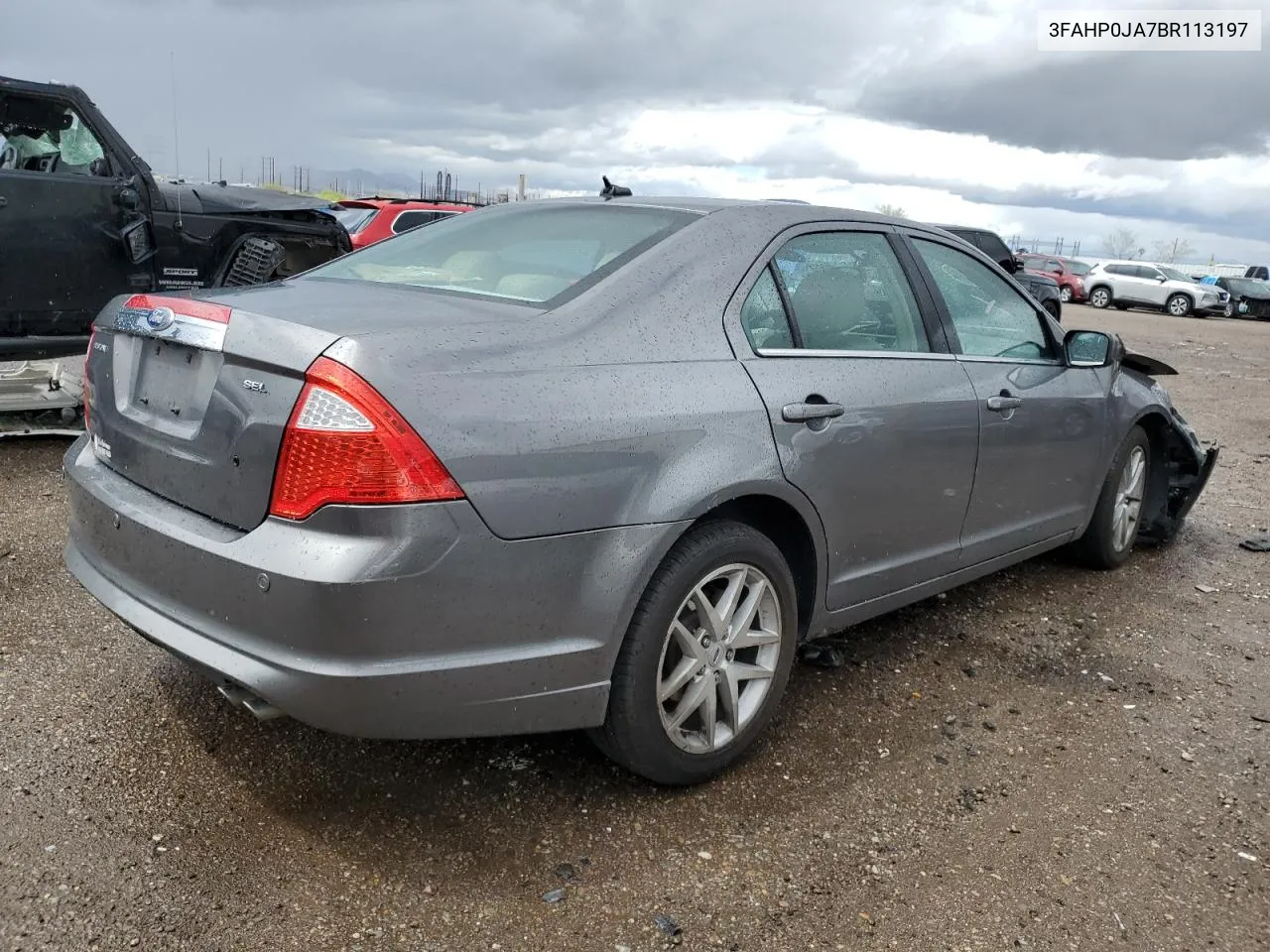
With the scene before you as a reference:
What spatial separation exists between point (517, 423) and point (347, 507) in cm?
40

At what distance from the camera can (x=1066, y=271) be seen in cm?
3091

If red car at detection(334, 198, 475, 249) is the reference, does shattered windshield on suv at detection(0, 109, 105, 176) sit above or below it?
above

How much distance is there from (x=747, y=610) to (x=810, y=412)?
573mm

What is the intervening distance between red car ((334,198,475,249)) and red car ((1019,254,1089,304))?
22286 mm

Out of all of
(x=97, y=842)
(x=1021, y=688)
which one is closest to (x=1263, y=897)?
(x=1021, y=688)

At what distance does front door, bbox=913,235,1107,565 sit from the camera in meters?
3.63

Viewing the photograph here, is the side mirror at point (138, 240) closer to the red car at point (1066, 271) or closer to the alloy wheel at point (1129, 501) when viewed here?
the alloy wheel at point (1129, 501)

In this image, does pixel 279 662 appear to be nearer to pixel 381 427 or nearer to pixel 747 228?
pixel 381 427

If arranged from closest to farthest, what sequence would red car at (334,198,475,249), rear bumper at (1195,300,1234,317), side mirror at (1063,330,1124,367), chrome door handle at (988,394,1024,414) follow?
chrome door handle at (988,394,1024,414), side mirror at (1063,330,1124,367), red car at (334,198,475,249), rear bumper at (1195,300,1234,317)

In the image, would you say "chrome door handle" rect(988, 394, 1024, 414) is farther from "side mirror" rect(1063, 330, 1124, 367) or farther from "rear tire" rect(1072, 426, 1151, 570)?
"rear tire" rect(1072, 426, 1151, 570)

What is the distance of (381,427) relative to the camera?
6.84ft

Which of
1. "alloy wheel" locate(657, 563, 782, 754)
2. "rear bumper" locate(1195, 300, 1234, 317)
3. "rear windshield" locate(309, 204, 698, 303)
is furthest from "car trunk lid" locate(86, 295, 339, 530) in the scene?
"rear bumper" locate(1195, 300, 1234, 317)

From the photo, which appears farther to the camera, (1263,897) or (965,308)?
(965,308)

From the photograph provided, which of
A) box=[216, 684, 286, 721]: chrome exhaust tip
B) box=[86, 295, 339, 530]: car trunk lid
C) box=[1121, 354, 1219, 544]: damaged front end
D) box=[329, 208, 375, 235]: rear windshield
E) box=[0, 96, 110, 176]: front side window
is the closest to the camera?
box=[86, 295, 339, 530]: car trunk lid
